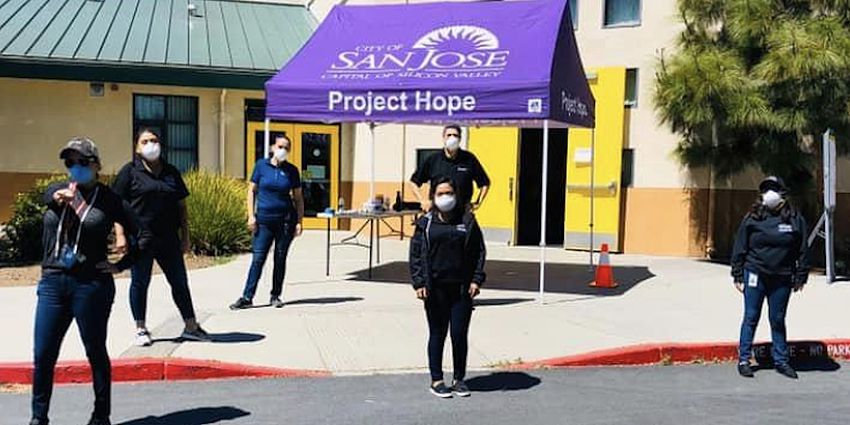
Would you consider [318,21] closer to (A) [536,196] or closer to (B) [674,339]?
(A) [536,196]

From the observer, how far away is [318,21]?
68.3 feet

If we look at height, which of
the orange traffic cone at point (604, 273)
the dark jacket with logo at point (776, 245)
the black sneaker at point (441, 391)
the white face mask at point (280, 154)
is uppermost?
the white face mask at point (280, 154)

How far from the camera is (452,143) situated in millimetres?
9500

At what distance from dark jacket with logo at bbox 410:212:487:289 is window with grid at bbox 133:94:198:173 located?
43.3 ft

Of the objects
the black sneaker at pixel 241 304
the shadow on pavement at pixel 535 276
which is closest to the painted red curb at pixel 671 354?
the shadow on pavement at pixel 535 276

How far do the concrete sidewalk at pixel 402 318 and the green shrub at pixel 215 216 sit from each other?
4.14 ft

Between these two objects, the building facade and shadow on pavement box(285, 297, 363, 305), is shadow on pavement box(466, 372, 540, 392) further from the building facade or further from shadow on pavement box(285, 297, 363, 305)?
the building facade

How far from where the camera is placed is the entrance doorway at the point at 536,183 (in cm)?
1752

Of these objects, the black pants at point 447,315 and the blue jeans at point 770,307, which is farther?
the blue jeans at point 770,307

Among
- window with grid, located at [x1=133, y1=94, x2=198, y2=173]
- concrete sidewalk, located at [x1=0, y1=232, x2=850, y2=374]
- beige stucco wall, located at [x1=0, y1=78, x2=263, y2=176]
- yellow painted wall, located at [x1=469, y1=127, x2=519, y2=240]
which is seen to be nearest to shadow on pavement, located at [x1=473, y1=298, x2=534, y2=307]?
concrete sidewalk, located at [x1=0, y1=232, x2=850, y2=374]

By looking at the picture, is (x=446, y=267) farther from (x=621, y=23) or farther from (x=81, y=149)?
(x=621, y=23)

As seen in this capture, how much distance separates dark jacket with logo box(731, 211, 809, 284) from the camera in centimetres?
719

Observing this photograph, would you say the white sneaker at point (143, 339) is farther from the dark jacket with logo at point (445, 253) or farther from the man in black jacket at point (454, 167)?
the man in black jacket at point (454, 167)

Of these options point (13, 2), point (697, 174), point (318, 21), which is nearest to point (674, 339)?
point (697, 174)
